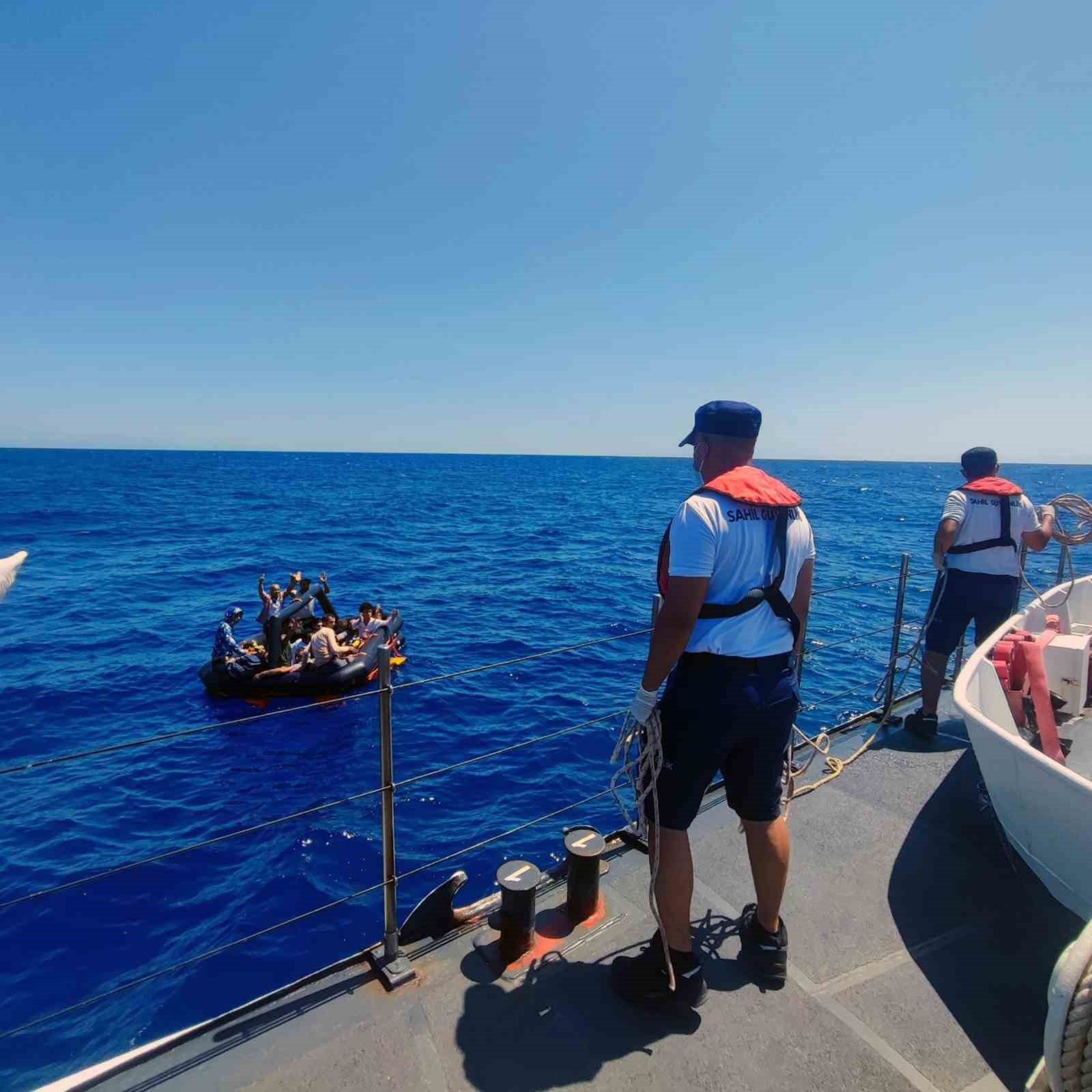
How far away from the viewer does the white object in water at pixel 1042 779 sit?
2484 mm

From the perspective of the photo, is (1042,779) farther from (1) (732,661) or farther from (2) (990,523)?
(2) (990,523)

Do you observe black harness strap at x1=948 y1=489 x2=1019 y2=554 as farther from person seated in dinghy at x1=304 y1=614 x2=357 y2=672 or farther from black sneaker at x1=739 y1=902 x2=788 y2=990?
person seated in dinghy at x1=304 y1=614 x2=357 y2=672

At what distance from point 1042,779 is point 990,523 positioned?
2.52 metres

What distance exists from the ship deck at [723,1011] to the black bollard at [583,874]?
0.33 feet

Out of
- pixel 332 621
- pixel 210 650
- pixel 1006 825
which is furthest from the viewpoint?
pixel 210 650

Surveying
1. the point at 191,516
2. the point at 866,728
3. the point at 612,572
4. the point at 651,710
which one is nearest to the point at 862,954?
the point at 651,710

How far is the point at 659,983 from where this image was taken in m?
2.47

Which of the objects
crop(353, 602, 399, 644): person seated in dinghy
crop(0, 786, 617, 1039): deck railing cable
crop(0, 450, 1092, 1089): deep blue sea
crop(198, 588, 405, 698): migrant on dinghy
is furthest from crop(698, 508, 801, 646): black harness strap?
crop(353, 602, 399, 644): person seated in dinghy

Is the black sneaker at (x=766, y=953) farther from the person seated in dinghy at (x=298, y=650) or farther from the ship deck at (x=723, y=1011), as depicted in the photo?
the person seated in dinghy at (x=298, y=650)

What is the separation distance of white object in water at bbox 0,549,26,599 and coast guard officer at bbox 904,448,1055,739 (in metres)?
4.90

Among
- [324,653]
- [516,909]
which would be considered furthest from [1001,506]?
[324,653]

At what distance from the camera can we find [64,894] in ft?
23.4

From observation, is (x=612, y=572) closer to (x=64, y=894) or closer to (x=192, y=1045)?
(x=64, y=894)

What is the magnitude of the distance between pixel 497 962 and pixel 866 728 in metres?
3.53
